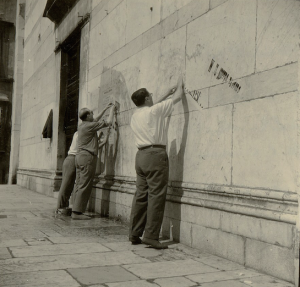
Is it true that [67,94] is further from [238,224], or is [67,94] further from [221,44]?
[238,224]

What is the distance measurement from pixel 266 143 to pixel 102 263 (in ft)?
6.52

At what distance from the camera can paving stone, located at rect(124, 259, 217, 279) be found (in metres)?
3.50

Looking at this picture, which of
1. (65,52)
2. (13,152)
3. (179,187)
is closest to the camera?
(179,187)

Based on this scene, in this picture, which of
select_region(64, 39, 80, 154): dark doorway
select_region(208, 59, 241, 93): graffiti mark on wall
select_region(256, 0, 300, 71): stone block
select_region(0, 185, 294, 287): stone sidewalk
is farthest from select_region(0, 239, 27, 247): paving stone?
select_region(64, 39, 80, 154): dark doorway

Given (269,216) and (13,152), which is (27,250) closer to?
(269,216)

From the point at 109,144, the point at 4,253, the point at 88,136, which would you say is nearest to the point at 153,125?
the point at 4,253

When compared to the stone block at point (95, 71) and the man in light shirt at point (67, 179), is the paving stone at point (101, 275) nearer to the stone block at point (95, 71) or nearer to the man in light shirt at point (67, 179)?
the man in light shirt at point (67, 179)

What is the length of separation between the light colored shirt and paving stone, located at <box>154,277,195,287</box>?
3.93 metres

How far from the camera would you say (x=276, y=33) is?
3689mm

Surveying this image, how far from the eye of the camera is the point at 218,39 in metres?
4.50

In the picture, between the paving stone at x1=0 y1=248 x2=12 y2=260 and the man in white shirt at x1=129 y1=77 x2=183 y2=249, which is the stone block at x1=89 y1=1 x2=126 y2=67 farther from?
the paving stone at x1=0 y1=248 x2=12 y2=260

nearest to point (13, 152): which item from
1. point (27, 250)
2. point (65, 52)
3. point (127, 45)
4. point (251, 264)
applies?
point (65, 52)

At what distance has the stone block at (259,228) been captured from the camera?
133 inches

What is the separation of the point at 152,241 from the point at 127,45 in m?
3.73
